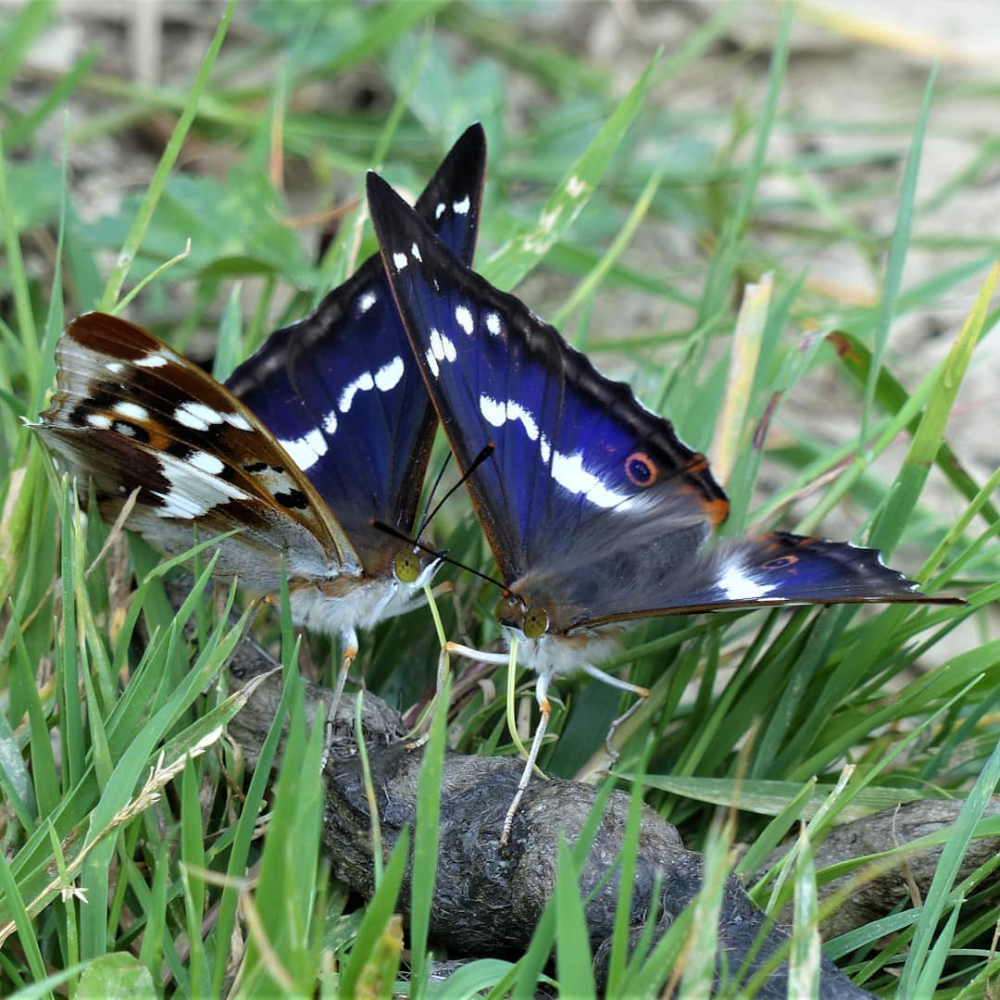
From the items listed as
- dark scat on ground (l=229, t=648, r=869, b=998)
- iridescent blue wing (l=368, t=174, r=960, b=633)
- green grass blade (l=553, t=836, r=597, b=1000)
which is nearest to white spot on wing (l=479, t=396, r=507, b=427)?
iridescent blue wing (l=368, t=174, r=960, b=633)

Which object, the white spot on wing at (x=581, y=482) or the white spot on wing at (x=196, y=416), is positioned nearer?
the white spot on wing at (x=196, y=416)

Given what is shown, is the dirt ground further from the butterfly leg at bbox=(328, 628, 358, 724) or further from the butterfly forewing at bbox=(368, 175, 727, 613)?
the butterfly leg at bbox=(328, 628, 358, 724)

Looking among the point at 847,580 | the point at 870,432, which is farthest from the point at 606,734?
the point at 870,432

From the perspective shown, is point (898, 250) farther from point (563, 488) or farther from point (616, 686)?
point (616, 686)

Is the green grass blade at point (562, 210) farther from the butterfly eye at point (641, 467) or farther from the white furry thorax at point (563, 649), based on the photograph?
the white furry thorax at point (563, 649)

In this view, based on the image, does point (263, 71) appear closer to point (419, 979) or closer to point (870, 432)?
point (870, 432)

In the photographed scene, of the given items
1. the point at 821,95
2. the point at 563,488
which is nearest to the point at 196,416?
the point at 563,488

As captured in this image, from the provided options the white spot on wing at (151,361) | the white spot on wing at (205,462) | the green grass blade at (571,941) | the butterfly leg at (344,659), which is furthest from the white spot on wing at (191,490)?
the green grass blade at (571,941)
